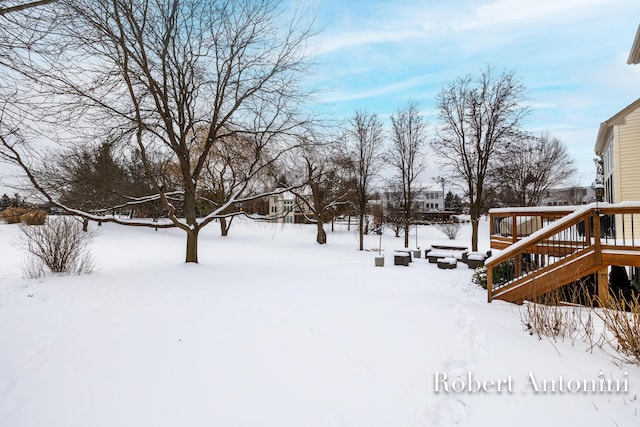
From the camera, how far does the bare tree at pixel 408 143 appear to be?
762 inches

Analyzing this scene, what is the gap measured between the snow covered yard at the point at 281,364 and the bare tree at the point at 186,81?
4120 mm

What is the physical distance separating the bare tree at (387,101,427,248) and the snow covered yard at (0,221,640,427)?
14.5 m

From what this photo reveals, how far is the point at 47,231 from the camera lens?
25.8 feet

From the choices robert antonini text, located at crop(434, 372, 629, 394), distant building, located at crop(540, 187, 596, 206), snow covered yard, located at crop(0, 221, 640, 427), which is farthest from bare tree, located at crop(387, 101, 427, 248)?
distant building, located at crop(540, 187, 596, 206)

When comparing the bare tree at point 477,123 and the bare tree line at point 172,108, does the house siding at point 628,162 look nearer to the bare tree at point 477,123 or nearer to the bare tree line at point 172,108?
the bare tree at point 477,123

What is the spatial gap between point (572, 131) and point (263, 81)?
27.9 m

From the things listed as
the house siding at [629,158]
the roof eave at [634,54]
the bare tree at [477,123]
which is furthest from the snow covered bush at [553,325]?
the bare tree at [477,123]

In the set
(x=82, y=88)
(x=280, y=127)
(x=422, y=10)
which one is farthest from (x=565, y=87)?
(x=82, y=88)

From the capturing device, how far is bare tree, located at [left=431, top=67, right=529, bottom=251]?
15.4 m

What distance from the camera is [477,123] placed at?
1593 centimetres

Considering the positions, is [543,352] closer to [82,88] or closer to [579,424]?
[579,424]

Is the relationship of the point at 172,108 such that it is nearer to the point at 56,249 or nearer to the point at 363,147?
the point at 56,249

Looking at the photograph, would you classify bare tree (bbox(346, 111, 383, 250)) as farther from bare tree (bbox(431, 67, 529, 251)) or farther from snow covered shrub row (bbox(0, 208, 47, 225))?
snow covered shrub row (bbox(0, 208, 47, 225))

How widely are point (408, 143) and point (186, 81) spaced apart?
14.1 m
